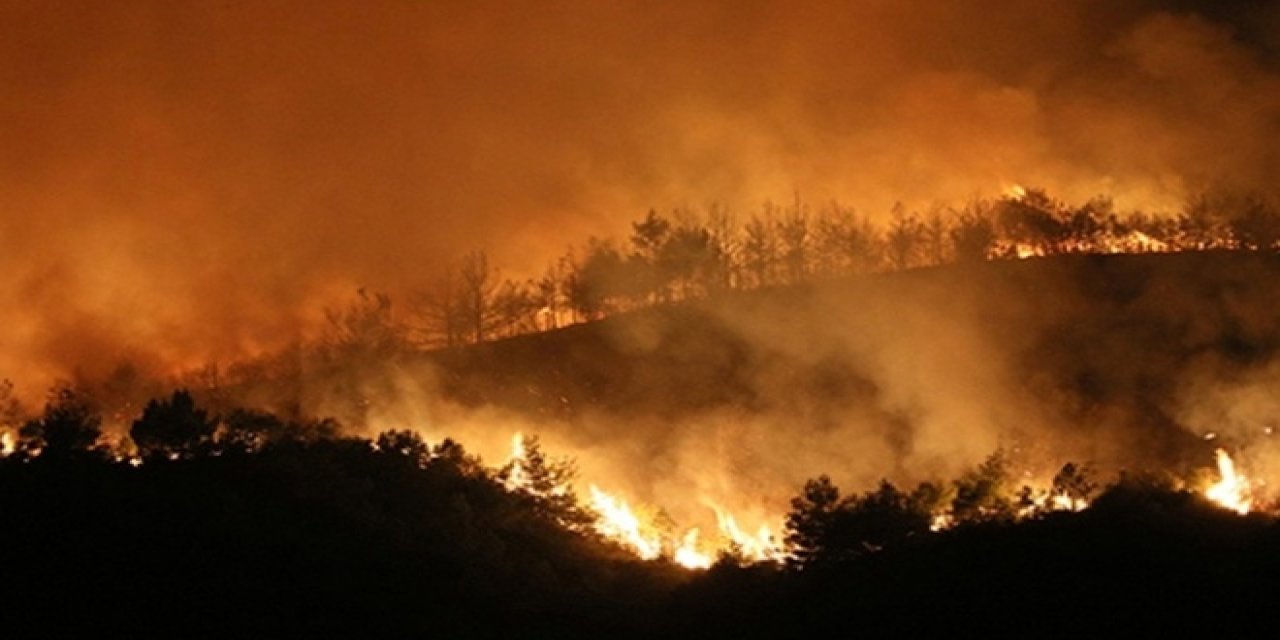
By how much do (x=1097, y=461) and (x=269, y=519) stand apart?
25653 mm

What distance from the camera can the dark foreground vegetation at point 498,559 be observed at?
65.7 ft

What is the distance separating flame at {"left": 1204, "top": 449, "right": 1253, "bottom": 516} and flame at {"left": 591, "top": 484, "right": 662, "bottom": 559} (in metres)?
13.0

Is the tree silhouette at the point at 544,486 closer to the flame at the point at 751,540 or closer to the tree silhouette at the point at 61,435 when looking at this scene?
the flame at the point at 751,540

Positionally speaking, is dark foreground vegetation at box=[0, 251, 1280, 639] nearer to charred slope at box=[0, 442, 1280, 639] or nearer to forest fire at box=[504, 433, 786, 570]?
charred slope at box=[0, 442, 1280, 639]

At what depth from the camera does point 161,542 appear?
22.9 metres

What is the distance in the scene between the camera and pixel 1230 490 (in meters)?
27.9

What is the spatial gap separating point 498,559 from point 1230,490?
17019mm

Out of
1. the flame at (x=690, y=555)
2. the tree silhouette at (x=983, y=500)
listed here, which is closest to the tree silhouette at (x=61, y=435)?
the flame at (x=690, y=555)

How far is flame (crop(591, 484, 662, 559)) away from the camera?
97.1ft

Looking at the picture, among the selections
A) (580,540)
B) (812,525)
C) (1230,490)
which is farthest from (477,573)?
(1230,490)

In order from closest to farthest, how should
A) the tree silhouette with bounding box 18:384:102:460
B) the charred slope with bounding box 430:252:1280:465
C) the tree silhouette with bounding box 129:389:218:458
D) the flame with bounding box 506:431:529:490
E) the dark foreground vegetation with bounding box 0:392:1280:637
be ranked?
1. the dark foreground vegetation with bounding box 0:392:1280:637
2. the tree silhouette with bounding box 18:384:102:460
3. the tree silhouette with bounding box 129:389:218:458
4. the flame with bounding box 506:431:529:490
5. the charred slope with bounding box 430:252:1280:465

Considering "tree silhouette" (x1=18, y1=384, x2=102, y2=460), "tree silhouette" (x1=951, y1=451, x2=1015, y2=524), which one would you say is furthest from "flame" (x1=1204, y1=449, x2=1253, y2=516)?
"tree silhouette" (x1=18, y1=384, x2=102, y2=460)

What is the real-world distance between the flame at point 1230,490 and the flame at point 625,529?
1298cm

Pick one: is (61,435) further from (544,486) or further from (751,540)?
(751,540)
